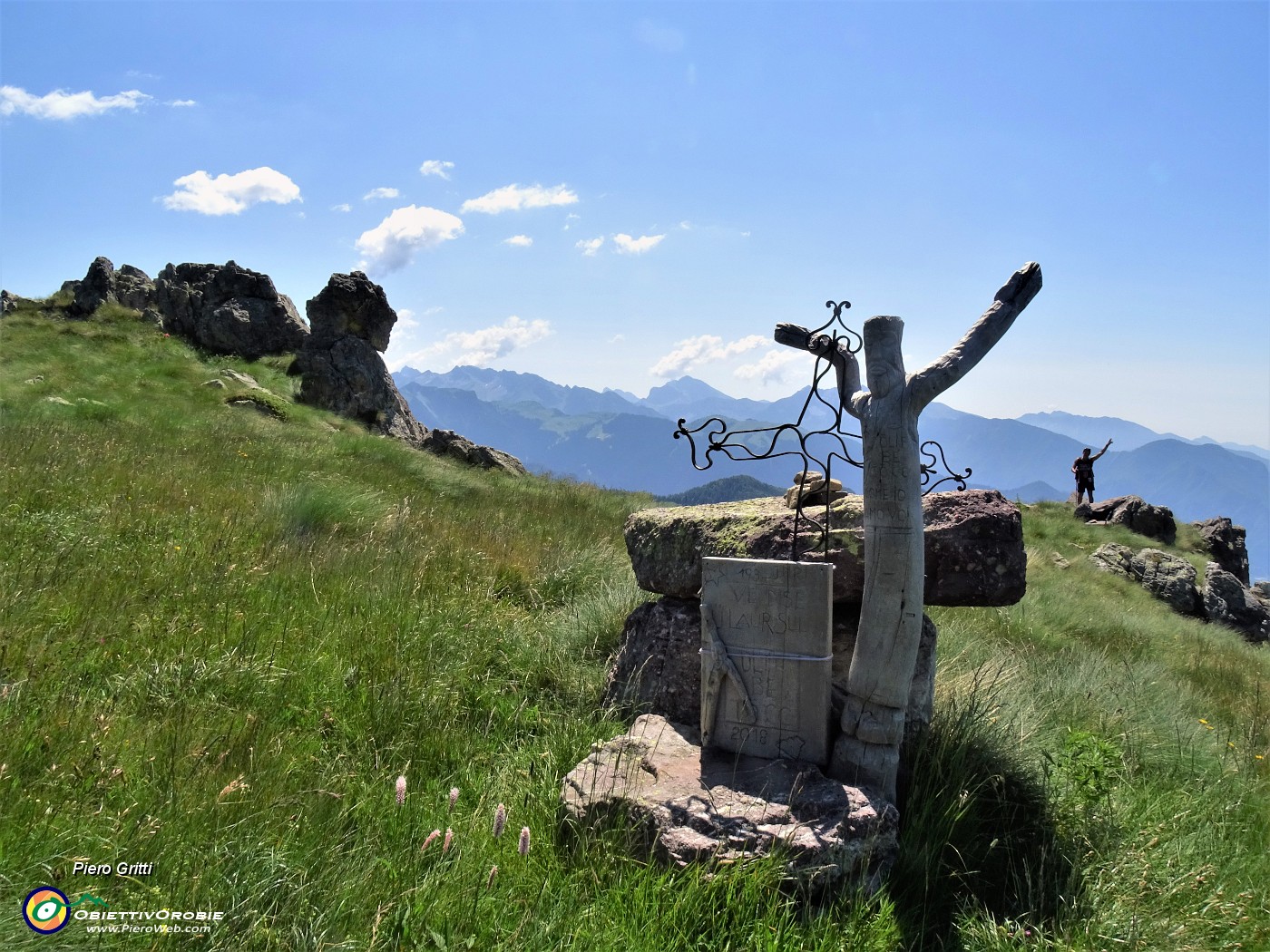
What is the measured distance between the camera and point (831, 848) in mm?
3021

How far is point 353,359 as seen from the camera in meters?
22.0

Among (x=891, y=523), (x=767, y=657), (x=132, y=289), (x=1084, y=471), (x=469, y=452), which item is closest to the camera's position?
(x=891, y=523)

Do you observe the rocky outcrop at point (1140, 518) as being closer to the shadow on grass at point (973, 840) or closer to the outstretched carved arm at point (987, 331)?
the shadow on grass at point (973, 840)

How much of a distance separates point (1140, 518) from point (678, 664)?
79.9 feet

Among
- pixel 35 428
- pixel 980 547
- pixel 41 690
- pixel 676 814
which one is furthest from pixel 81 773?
pixel 35 428

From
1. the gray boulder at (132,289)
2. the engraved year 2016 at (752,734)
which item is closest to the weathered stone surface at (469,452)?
the gray boulder at (132,289)

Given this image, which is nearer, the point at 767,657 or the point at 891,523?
the point at 891,523

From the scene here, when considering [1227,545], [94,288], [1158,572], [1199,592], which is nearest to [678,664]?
[1158,572]

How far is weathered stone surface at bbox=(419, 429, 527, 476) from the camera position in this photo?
725 inches

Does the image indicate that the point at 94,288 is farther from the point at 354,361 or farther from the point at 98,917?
the point at 98,917

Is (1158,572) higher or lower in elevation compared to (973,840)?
higher

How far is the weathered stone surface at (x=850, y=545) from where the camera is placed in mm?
4020

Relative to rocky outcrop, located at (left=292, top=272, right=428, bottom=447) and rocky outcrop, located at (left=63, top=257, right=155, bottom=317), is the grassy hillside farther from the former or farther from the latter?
rocky outcrop, located at (left=63, top=257, right=155, bottom=317)

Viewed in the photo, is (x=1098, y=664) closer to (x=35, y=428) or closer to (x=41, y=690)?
(x=41, y=690)
